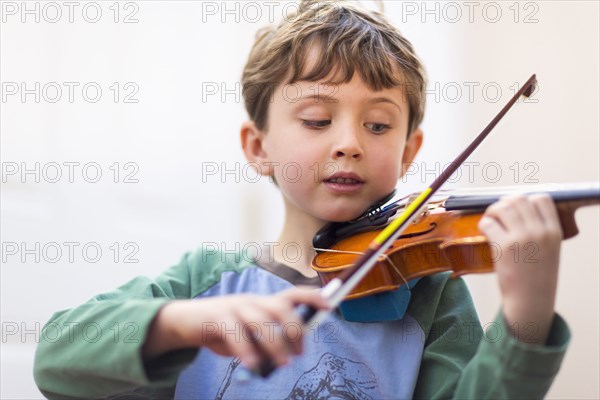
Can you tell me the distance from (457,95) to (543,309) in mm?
1041

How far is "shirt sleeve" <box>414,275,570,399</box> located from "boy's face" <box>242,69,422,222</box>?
5.8 inches

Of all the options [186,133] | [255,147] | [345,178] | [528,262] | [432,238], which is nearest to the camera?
[528,262]

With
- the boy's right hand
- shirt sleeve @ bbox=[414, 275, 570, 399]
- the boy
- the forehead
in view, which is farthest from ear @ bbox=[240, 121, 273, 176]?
the boy's right hand

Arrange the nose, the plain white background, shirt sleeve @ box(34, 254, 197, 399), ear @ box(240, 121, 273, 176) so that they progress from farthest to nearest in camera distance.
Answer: the plain white background, ear @ box(240, 121, 273, 176), the nose, shirt sleeve @ box(34, 254, 197, 399)

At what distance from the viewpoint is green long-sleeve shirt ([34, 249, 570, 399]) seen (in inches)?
28.0

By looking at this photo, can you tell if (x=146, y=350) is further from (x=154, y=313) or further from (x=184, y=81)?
(x=184, y=81)

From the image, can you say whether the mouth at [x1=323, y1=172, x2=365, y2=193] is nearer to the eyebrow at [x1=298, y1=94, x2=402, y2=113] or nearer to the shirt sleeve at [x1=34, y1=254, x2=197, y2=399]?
the eyebrow at [x1=298, y1=94, x2=402, y2=113]

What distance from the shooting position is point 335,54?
1.00 meters

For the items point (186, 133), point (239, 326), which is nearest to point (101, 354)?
point (239, 326)

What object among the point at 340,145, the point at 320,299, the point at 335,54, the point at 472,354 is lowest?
the point at 472,354

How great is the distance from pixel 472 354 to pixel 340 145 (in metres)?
0.29

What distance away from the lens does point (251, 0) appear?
171cm

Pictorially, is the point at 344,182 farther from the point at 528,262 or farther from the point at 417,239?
the point at 528,262

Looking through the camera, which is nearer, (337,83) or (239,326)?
(239,326)
